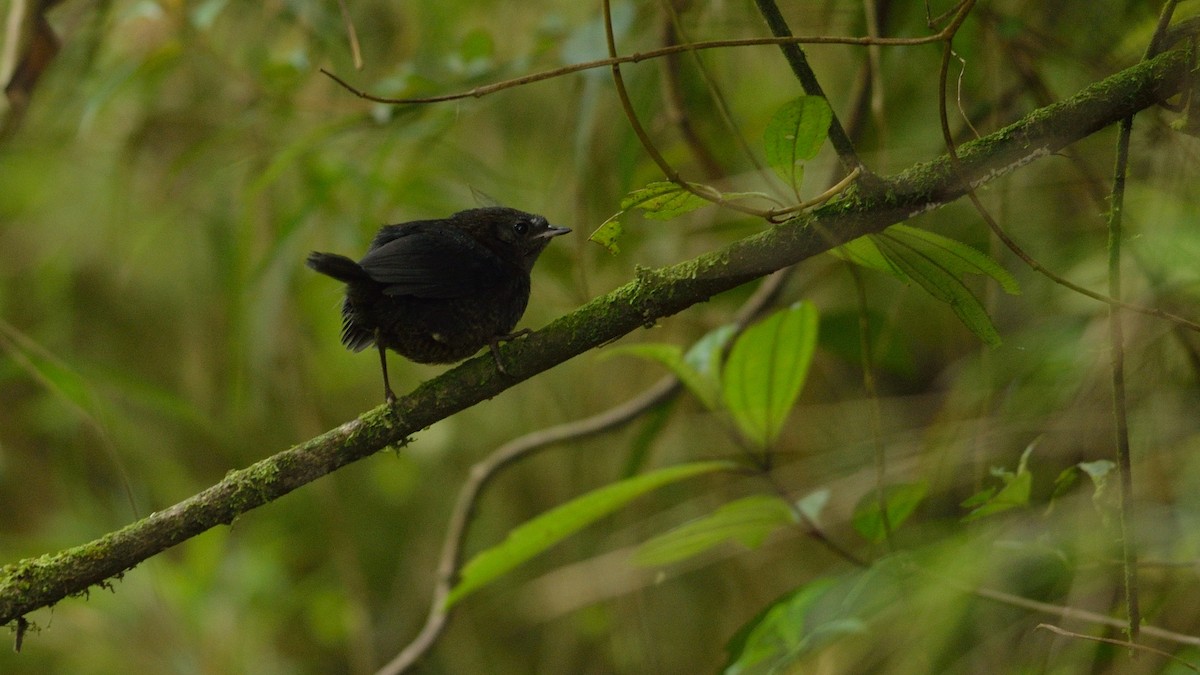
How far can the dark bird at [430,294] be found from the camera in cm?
239

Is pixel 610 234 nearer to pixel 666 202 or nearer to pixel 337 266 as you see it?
pixel 666 202

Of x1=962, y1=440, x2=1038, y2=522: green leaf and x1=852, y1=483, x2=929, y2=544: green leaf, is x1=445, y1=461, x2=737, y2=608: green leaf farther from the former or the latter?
x1=962, y1=440, x2=1038, y2=522: green leaf

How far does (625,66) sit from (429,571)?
2.57m

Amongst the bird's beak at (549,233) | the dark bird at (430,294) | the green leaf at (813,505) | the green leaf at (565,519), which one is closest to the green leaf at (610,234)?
the dark bird at (430,294)

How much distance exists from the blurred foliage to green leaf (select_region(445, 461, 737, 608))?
151 millimetres

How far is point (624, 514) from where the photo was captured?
449cm

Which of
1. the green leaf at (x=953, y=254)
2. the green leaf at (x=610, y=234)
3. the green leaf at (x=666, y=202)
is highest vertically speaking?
the green leaf at (x=666, y=202)

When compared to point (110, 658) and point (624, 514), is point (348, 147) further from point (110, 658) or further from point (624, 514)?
point (110, 658)

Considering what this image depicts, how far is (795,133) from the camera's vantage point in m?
1.51

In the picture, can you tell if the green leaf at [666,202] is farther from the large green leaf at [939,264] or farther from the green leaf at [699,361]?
the green leaf at [699,361]

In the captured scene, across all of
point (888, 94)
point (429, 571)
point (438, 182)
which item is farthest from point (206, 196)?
point (888, 94)

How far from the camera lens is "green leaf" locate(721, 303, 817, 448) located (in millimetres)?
2273

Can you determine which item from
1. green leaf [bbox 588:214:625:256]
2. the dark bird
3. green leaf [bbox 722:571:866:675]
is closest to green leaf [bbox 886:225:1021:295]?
green leaf [bbox 588:214:625:256]

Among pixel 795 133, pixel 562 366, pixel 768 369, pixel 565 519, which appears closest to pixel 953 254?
pixel 795 133
